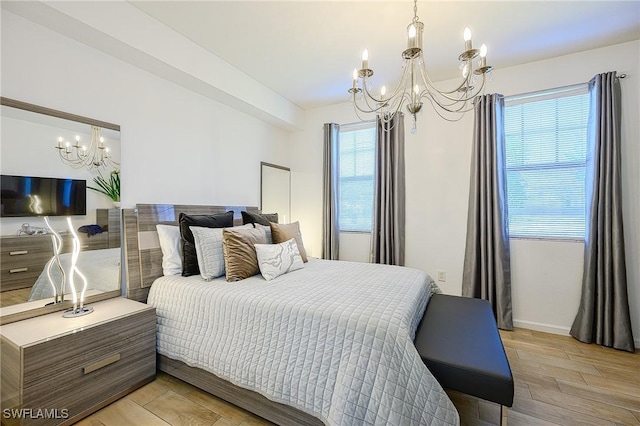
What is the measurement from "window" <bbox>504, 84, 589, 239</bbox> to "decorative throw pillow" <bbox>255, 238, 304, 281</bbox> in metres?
2.29

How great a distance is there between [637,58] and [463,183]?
1.68m

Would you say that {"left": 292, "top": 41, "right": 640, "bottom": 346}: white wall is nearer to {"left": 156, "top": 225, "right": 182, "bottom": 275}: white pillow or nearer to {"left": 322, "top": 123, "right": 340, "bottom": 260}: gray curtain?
{"left": 322, "top": 123, "right": 340, "bottom": 260}: gray curtain

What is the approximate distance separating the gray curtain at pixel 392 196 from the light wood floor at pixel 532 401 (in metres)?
1.50

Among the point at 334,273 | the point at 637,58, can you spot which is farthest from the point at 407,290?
the point at 637,58

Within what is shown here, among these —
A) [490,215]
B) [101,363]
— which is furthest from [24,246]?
[490,215]

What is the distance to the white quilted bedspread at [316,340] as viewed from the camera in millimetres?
1184

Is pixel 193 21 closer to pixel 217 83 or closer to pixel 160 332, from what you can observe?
pixel 217 83

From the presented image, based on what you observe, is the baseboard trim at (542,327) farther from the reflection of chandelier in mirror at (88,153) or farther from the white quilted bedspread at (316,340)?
the reflection of chandelier in mirror at (88,153)

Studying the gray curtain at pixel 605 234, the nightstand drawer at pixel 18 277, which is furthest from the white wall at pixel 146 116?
the gray curtain at pixel 605 234

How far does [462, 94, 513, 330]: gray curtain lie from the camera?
9.16ft

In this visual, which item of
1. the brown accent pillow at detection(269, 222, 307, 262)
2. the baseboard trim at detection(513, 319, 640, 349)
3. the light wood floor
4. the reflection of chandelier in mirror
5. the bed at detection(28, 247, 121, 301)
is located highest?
the reflection of chandelier in mirror

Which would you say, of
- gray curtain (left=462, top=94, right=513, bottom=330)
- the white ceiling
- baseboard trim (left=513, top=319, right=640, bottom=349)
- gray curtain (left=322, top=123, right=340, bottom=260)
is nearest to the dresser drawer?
the white ceiling

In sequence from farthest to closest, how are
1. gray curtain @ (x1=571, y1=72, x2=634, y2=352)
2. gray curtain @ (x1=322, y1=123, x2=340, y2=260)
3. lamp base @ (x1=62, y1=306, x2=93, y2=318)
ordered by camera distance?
gray curtain @ (x1=322, y1=123, x2=340, y2=260)
gray curtain @ (x1=571, y1=72, x2=634, y2=352)
lamp base @ (x1=62, y1=306, x2=93, y2=318)

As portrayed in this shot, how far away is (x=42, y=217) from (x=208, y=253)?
99cm
